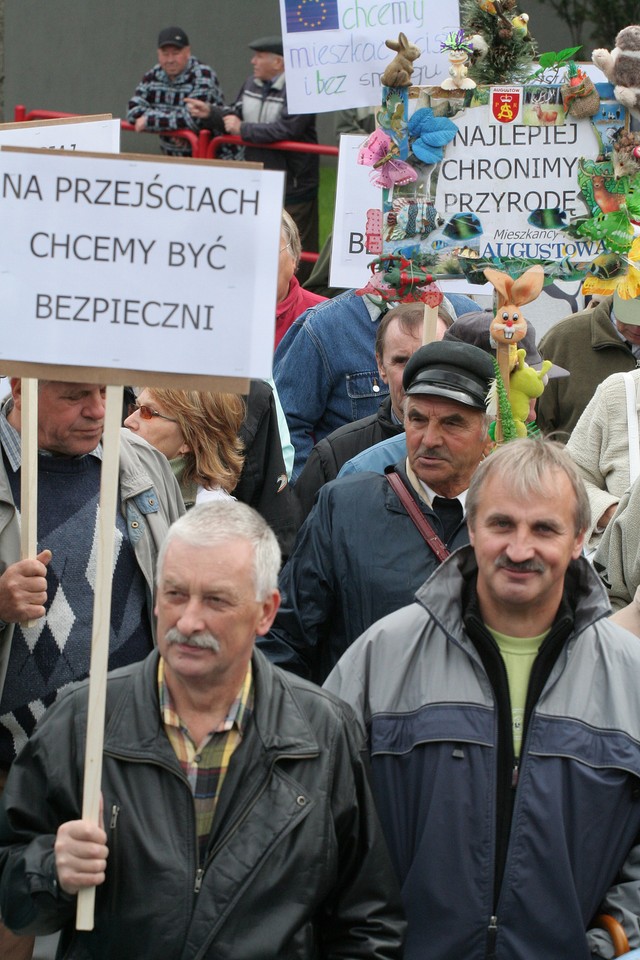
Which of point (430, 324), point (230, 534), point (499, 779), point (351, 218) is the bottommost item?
point (499, 779)

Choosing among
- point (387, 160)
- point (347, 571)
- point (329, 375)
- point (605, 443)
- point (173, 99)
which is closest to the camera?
point (347, 571)

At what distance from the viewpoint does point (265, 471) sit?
5.39 meters

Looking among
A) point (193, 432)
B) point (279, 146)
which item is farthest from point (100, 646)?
point (279, 146)

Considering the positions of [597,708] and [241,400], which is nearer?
[597,708]

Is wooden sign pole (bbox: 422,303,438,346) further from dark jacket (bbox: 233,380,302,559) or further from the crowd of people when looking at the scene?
dark jacket (bbox: 233,380,302,559)

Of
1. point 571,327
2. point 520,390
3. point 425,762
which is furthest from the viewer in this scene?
point 571,327

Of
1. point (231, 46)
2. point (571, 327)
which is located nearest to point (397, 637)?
point (571, 327)

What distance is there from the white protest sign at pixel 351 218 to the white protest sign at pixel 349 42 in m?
0.31

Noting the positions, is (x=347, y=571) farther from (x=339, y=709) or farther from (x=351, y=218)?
(x=351, y=218)

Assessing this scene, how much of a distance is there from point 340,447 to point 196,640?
2353 millimetres

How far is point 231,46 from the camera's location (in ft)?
53.0

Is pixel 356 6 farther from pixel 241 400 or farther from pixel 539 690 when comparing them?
pixel 539 690

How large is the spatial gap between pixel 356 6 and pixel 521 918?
4465mm

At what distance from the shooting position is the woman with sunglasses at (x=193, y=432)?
4805 mm
